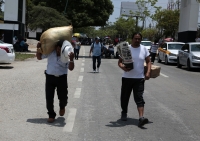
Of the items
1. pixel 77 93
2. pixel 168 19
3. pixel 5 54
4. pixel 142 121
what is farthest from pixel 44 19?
pixel 142 121

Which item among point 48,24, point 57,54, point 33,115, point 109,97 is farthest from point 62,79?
point 48,24

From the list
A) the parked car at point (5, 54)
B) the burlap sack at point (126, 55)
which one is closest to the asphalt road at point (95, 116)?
the burlap sack at point (126, 55)

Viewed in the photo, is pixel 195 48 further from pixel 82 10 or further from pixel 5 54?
pixel 82 10

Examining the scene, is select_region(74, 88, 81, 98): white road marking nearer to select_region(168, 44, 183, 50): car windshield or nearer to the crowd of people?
the crowd of people

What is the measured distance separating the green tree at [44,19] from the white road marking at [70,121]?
1135 inches

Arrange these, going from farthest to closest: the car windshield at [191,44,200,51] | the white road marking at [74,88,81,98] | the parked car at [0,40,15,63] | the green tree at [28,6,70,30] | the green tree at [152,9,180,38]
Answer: the green tree at [152,9,180,38], the green tree at [28,6,70,30], the car windshield at [191,44,200,51], the parked car at [0,40,15,63], the white road marking at [74,88,81,98]

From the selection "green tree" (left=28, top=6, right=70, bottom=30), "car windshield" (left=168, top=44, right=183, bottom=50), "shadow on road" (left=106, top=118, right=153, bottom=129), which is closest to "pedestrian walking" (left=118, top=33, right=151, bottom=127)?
"shadow on road" (left=106, top=118, right=153, bottom=129)

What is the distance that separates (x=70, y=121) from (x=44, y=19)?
99.7 feet

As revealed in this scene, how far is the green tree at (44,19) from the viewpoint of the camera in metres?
36.9

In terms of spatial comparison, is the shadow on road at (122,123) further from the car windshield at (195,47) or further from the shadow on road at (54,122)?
the car windshield at (195,47)

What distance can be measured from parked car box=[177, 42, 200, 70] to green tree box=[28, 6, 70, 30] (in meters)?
16.2

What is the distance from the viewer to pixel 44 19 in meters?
37.0

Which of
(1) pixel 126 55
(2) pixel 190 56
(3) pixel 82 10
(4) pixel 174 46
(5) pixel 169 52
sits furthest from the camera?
(3) pixel 82 10

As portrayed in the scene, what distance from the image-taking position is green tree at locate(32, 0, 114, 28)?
51.3 metres
